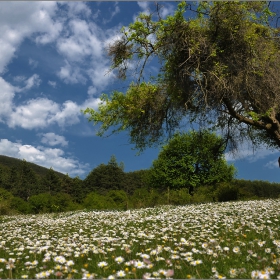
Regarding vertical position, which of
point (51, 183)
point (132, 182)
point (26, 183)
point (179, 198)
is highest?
point (132, 182)

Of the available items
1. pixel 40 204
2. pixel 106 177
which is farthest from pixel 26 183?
pixel 40 204

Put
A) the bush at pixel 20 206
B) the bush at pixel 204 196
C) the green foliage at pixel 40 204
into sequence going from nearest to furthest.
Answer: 1. the bush at pixel 204 196
2. the bush at pixel 20 206
3. the green foliage at pixel 40 204

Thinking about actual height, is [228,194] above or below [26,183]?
below

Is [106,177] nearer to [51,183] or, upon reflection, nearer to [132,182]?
[132,182]

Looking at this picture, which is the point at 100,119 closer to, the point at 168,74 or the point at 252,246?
the point at 168,74

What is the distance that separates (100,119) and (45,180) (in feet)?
167

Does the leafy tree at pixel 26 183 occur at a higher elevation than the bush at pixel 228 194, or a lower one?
higher

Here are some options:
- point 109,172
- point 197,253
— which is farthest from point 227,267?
point 109,172

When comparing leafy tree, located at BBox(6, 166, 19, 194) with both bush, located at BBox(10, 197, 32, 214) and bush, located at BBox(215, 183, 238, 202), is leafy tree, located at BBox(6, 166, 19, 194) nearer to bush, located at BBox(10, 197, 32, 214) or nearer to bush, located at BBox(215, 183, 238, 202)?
bush, located at BBox(10, 197, 32, 214)

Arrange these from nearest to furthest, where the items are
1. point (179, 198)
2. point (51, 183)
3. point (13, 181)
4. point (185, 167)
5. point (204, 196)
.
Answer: point (179, 198) → point (204, 196) → point (185, 167) → point (13, 181) → point (51, 183)

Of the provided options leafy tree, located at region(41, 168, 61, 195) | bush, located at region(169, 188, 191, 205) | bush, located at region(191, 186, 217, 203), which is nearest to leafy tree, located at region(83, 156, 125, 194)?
leafy tree, located at region(41, 168, 61, 195)

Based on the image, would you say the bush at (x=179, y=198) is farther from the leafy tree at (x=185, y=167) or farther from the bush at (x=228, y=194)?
the leafy tree at (x=185, y=167)

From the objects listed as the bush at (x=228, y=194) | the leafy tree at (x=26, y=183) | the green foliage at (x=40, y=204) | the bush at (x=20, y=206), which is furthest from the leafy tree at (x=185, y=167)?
the leafy tree at (x=26, y=183)

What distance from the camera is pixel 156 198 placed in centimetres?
2327
